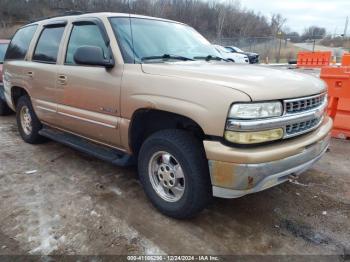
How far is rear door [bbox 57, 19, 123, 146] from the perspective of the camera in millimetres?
3498

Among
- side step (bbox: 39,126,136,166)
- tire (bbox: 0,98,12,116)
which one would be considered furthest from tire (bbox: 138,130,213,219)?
tire (bbox: 0,98,12,116)

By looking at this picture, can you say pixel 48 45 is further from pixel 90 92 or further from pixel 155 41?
pixel 155 41

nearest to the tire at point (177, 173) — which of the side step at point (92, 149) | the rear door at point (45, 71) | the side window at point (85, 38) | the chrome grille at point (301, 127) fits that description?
the side step at point (92, 149)

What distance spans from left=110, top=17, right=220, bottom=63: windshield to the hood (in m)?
0.29

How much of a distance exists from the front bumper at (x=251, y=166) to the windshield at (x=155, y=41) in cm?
134

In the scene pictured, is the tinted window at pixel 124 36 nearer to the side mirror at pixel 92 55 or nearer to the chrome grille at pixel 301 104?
the side mirror at pixel 92 55

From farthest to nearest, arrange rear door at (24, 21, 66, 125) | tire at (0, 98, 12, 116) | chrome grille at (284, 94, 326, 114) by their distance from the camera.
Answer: tire at (0, 98, 12, 116), rear door at (24, 21, 66, 125), chrome grille at (284, 94, 326, 114)

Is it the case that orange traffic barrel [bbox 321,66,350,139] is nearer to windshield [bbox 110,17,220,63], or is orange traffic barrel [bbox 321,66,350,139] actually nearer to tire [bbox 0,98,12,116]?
windshield [bbox 110,17,220,63]

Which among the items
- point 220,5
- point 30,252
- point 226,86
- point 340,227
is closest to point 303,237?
point 340,227

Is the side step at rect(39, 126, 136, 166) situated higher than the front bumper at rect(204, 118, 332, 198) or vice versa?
the front bumper at rect(204, 118, 332, 198)

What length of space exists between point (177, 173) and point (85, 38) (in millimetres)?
2006

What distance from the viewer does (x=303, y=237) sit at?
298 centimetres

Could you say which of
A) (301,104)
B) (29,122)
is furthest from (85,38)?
(301,104)

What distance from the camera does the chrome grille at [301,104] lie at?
2757mm
